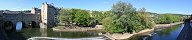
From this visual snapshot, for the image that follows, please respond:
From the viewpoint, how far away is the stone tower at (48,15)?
120 metres

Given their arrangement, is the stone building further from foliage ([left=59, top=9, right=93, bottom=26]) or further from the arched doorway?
the arched doorway

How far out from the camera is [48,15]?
12406 centimetres

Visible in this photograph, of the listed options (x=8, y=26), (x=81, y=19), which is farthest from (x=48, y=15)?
(x=8, y=26)

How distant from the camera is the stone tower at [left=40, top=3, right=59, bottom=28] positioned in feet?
394

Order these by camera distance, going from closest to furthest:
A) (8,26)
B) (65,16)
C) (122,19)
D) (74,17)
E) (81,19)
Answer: (8,26) → (122,19) → (65,16) → (81,19) → (74,17)

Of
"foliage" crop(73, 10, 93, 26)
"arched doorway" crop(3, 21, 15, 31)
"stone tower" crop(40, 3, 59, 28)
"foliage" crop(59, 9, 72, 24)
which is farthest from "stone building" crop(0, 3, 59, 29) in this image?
"arched doorway" crop(3, 21, 15, 31)

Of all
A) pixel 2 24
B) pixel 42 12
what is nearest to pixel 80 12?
pixel 42 12

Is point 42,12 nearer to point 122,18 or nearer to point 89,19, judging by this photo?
point 89,19

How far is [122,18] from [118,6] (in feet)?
13.1

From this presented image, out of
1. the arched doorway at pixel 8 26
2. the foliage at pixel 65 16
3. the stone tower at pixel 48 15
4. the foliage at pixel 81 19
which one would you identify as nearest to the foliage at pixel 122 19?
the foliage at pixel 81 19

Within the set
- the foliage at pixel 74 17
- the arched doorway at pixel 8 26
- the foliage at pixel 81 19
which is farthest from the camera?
the foliage at pixel 81 19

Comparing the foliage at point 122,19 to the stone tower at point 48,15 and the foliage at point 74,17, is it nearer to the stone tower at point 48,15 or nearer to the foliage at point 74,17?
the foliage at point 74,17

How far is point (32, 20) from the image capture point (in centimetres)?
12206

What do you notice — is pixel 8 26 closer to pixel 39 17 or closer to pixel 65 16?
pixel 65 16
